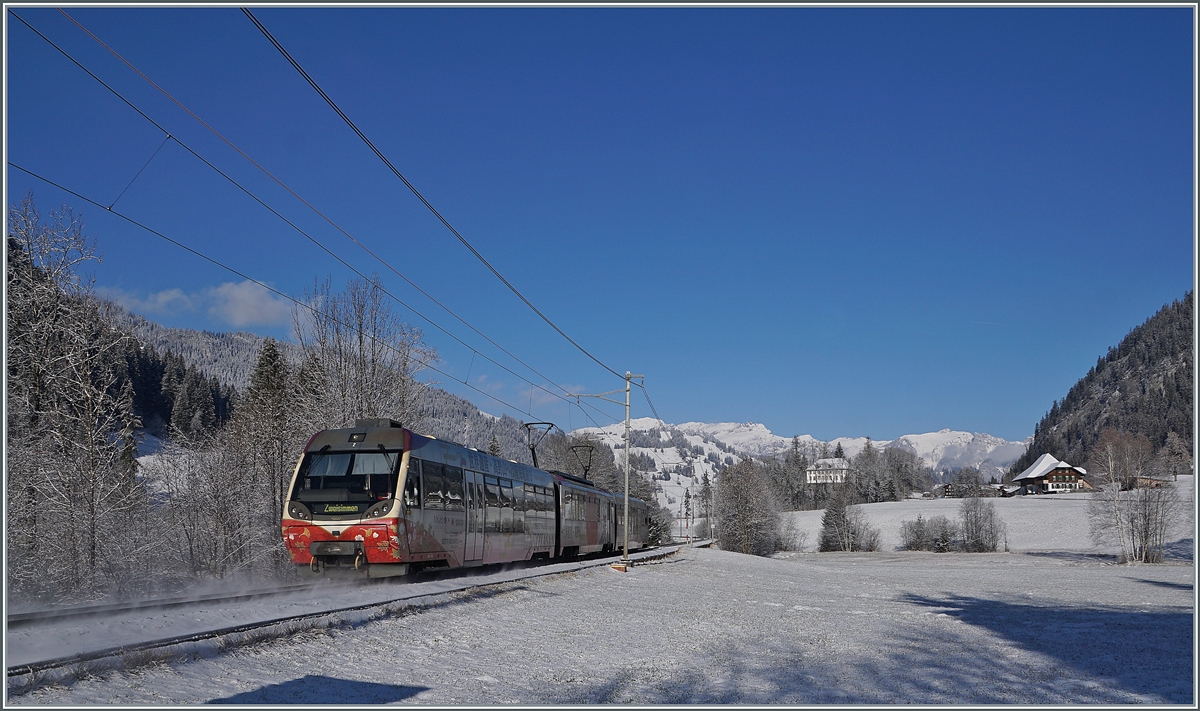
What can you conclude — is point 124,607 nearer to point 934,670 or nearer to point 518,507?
point 934,670

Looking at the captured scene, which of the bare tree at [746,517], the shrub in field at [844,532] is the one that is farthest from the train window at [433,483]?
the shrub in field at [844,532]

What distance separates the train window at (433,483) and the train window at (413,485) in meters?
0.29

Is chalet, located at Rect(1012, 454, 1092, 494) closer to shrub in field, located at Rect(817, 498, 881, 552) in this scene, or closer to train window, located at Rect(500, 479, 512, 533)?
shrub in field, located at Rect(817, 498, 881, 552)

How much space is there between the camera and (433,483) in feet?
63.6

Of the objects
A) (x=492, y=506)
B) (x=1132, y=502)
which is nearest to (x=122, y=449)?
(x=492, y=506)

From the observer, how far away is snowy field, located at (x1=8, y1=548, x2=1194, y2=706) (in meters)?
9.09

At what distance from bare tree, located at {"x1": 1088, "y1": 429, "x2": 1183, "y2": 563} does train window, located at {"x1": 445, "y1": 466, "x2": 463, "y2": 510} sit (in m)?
69.8

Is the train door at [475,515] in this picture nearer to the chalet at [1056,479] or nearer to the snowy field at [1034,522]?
the snowy field at [1034,522]

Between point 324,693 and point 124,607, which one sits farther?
point 124,607

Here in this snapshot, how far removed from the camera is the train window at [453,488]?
20391mm

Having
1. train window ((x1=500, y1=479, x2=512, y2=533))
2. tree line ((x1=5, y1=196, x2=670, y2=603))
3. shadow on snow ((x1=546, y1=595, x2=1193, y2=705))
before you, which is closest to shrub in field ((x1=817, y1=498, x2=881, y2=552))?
tree line ((x1=5, y1=196, x2=670, y2=603))

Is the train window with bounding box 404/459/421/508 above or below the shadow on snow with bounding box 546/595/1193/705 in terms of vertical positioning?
above

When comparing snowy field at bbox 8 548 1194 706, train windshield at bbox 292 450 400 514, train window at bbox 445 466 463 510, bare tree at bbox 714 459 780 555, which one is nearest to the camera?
snowy field at bbox 8 548 1194 706

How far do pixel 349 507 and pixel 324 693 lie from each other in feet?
29.3
